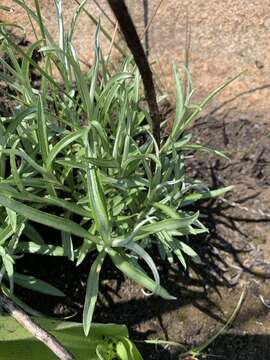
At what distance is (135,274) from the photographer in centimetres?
129

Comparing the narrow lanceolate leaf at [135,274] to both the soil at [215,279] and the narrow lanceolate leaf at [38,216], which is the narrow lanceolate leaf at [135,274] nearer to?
the narrow lanceolate leaf at [38,216]

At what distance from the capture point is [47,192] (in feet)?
4.72

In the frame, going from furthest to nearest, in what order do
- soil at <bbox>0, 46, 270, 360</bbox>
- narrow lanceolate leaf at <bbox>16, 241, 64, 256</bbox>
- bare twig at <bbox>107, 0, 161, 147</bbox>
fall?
soil at <bbox>0, 46, 270, 360</bbox>
narrow lanceolate leaf at <bbox>16, 241, 64, 256</bbox>
bare twig at <bbox>107, 0, 161, 147</bbox>

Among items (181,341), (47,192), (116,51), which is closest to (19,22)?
(116,51)

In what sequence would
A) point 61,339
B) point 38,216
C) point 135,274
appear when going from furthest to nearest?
point 61,339 → point 135,274 → point 38,216

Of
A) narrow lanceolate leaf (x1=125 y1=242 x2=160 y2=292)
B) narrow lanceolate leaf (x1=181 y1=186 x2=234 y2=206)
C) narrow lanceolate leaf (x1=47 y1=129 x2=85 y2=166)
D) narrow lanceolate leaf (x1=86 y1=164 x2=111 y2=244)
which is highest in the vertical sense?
narrow lanceolate leaf (x1=47 y1=129 x2=85 y2=166)

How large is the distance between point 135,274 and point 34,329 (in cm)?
23

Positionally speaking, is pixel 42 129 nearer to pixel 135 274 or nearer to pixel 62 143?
pixel 62 143

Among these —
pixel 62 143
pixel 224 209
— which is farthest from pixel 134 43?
pixel 224 209

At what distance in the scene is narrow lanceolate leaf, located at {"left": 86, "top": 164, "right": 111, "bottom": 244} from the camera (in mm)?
1246

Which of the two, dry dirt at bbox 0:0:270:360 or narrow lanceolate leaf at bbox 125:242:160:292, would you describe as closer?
narrow lanceolate leaf at bbox 125:242:160:292

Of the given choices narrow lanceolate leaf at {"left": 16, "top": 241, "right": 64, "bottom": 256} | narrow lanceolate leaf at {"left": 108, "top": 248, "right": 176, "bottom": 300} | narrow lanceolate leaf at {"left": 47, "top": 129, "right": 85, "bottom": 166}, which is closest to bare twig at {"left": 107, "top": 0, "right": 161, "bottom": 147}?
narrow lanceolate leaf at {"left": 47, "top": 129, "right": 85, "bottom": 166}

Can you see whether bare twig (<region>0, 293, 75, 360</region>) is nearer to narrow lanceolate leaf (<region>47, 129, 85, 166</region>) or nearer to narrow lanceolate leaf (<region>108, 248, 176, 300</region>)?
narrow lanceolate leaf (<region>108, 248, 176, 300</region>)

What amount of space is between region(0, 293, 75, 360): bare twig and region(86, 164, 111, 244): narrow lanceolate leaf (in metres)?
0.23
